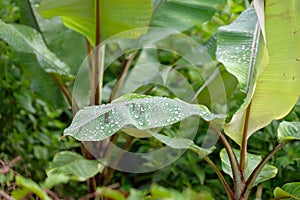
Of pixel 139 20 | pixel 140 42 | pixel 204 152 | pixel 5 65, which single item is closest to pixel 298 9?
pixel 204 152

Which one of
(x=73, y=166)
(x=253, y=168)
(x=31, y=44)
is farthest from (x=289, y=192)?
(x=31, y=44)

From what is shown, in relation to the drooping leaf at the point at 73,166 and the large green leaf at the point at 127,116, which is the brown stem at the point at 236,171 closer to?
the large green leaf at the point at 127,116

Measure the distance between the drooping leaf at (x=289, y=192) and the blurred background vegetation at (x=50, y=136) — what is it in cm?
80

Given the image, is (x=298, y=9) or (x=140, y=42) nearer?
(x=298, y=9)

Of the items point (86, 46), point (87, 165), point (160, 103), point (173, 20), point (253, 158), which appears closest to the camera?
point (160, 103)

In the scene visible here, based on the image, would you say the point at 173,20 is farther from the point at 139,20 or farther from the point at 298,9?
the point at 298,9

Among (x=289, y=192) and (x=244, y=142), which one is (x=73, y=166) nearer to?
(x=244, y=142)

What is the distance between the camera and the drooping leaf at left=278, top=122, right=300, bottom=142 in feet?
5.50

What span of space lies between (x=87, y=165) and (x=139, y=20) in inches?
22.8

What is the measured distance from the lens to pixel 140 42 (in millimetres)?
2674

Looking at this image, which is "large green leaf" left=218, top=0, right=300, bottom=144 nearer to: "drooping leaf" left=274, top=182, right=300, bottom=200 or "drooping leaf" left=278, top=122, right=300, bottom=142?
"drooping leaf" left=278, top=122, right=300, bottom=142

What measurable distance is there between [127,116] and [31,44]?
1.15m

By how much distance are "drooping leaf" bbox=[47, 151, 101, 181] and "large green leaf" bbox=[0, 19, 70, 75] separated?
0.43 m

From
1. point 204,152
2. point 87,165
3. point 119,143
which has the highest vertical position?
point 204,152
